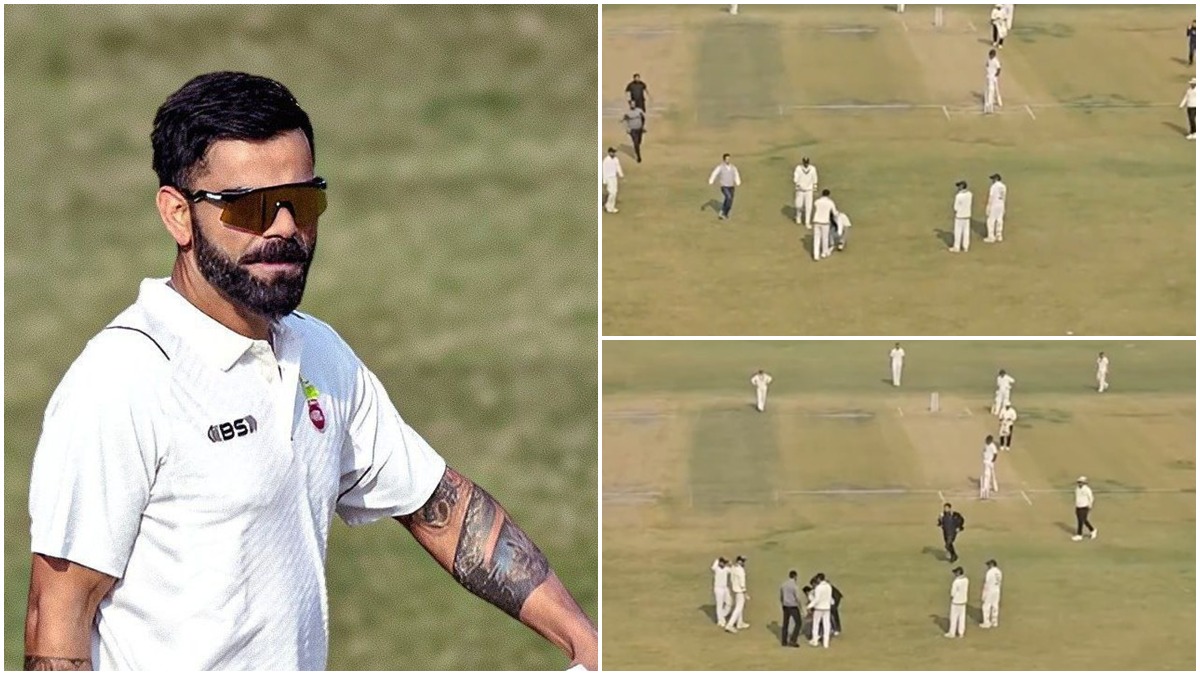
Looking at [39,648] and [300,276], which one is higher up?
[300,276]

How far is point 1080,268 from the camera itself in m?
32.7

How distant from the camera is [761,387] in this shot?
42938 mm

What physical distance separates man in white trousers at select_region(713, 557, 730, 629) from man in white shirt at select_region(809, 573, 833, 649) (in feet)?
3.94

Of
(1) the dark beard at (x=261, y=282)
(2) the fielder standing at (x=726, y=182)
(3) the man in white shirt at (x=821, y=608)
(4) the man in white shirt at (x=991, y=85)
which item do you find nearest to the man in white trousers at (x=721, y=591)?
(3) the man in white shirt at (x=821, y=608)

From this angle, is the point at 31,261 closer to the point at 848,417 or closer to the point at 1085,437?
the point at 848,417

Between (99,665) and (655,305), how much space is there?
75.0ft

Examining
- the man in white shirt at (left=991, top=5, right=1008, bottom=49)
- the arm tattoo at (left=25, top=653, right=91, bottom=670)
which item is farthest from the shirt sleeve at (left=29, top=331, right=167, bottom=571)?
the man in white shirt at (left=991, top=5, right=1008, bottom=49)

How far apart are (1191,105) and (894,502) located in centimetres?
821

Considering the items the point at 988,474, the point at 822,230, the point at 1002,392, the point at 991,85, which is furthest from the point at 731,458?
the point at 1002,392

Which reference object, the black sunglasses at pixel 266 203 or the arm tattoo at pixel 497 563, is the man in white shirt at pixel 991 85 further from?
the black sunglasses at pixel 266 203

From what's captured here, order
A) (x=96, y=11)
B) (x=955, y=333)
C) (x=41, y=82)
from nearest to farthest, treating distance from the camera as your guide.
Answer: (x=955, y=333) < (x=41, y=82) < (x=96, y=11)

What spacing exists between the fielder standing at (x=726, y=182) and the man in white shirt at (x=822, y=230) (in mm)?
1314

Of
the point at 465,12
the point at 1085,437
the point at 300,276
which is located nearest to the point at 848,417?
the point at 1085,437

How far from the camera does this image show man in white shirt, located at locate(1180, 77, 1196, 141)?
1439 inches
